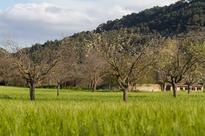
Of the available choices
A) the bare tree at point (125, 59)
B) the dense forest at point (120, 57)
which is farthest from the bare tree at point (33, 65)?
the bare tree at point (125, 59)

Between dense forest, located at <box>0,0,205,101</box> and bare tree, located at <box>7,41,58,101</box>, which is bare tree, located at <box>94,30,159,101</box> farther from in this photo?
bare tree, located at <box>7,41,58,101</box>

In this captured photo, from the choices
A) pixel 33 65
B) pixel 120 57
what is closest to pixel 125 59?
pixel 120 57

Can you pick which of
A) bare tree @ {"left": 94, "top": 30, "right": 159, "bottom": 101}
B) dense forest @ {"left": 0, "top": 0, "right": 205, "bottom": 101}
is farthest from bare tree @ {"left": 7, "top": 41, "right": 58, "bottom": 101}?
bare tree @ {"left": 94, "top": 30, "right": 159, "bottom": 101}

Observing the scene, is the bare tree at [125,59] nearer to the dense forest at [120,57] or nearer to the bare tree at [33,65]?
the dense forest at [120,57]

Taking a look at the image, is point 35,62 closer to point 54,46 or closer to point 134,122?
point 54,46

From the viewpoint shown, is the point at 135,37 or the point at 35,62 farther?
the point at 135,37

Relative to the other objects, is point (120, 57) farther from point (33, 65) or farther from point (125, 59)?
point (33, 65)

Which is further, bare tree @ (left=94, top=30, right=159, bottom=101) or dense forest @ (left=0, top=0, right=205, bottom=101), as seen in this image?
dense forest @ (left=0, top=0, right=205, bottom=101)

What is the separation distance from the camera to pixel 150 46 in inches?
2100

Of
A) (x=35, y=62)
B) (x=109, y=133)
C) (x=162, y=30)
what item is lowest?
(x=109, y=133)

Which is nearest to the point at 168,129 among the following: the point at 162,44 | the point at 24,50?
the point at 24,50

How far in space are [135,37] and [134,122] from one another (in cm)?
5421

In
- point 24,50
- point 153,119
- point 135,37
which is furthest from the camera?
point 135,37

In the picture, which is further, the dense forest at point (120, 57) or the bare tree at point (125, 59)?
the dense forest at point (120, 57)
